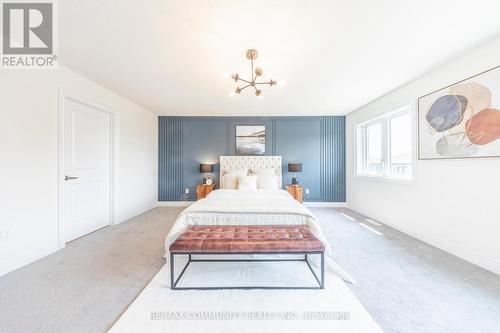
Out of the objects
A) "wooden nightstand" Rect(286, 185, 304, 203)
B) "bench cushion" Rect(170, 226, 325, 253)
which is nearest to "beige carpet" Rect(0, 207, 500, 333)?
"bench cushion" Rect(170, 226, 325, 253)

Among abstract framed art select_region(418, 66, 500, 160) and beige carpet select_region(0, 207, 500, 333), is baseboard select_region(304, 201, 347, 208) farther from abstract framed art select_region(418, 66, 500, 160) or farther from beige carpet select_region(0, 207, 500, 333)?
abstract framed art select_region(418, 66, 500, 160)

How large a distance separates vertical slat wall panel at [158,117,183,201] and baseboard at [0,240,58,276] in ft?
9.39

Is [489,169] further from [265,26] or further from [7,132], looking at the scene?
[7,132]

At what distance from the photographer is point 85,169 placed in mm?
3287

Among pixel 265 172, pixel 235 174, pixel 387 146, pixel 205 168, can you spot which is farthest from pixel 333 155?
pixel 205 168

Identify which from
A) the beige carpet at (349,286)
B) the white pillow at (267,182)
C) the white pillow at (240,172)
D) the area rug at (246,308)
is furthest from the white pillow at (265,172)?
the area rug at (246,308)

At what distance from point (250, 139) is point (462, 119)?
12.9 ft

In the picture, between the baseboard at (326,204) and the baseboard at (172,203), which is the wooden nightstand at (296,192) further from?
the baseboard at (172,203)

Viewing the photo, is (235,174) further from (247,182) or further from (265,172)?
(265,172)

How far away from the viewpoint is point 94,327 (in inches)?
57.3

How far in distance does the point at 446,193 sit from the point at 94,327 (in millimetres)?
4113

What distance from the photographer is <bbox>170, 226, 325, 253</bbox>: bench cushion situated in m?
1.84

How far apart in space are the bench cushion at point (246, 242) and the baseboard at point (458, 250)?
6.63 feet

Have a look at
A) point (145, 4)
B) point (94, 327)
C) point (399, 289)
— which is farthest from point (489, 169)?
point (94, 327)
